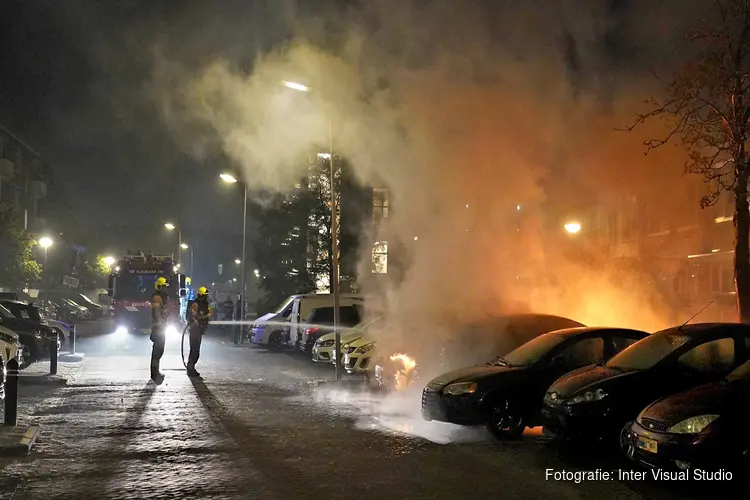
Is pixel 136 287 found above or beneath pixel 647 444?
above

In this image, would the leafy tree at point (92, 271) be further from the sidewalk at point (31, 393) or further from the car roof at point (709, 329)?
the car roof at point (709, 329)

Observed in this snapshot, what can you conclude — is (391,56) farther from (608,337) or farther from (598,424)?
(598,424)

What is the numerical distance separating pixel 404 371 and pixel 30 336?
328 inches

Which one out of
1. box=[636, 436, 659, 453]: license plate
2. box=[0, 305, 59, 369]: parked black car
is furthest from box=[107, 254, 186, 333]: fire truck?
box=[636, 436, 659, 453]: license plate

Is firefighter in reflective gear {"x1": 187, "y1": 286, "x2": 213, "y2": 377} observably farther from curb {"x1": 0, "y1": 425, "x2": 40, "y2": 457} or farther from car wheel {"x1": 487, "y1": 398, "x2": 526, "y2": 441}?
car wheel {"x1": 487, "y1": 398, "x2": 526, "y2": 441}

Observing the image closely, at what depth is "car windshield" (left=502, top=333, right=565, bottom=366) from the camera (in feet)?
26.8

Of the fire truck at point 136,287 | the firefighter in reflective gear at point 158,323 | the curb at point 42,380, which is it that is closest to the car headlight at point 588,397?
the firefighter in reflective gear at point 158,323

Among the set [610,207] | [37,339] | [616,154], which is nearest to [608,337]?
[616,154]

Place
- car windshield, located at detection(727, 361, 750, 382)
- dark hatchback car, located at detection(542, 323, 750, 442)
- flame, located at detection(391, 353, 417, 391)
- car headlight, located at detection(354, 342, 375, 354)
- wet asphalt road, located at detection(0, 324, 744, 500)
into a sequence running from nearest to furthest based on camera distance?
wet asphalt road, located at detection(0, 324, 744, 500) → car windshield, located at detection(727, 361, 750, 382) → dark hatchback car, located at detection(542, 323, 750, 442) → flame, located at detection(391, 353, 417, 391) → car headlight, located at detection(354, 342, 375, 354)

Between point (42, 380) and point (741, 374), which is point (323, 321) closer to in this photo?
point (42, 380)

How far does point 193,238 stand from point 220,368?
6572 centimetres

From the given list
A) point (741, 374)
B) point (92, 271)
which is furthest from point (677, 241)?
point (92, 271)

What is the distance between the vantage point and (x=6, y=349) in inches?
432

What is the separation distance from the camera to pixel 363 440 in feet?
24.8
